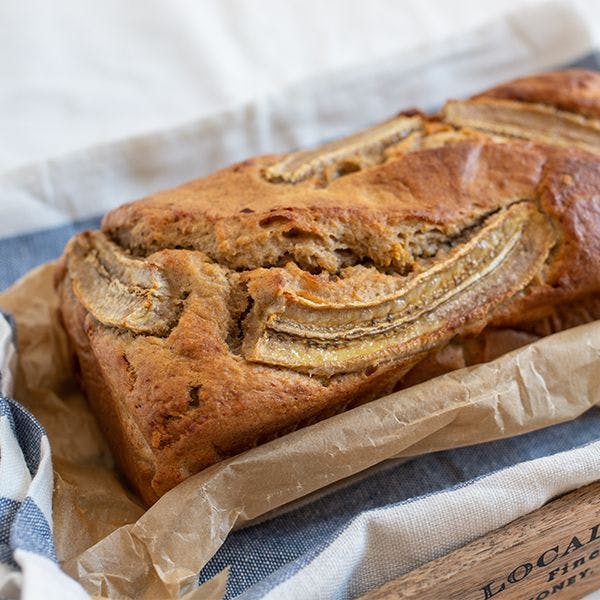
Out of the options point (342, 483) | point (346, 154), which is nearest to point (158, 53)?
point (346, 154)

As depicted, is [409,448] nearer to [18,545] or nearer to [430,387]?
[430,387]

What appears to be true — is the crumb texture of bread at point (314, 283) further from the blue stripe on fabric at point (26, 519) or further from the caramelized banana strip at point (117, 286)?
the blue stripe on fabric at point (26, 519)

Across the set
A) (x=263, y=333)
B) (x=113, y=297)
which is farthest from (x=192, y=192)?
(x=263, y=333)

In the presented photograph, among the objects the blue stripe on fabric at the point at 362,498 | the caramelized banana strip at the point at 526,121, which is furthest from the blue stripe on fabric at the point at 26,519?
the caramelized banana strip at the point at 526,121

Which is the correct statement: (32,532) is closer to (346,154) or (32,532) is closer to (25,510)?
(25,510)

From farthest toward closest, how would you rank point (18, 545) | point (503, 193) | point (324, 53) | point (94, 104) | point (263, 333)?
point (324, 53)
point (94, 104)
point (503, 193)
point (263, 333)
point (18, 545)

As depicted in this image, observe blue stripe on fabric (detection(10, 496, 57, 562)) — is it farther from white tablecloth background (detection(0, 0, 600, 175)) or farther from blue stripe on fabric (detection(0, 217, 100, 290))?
white tablecloth background (detection(0, 0, 600, 175))
